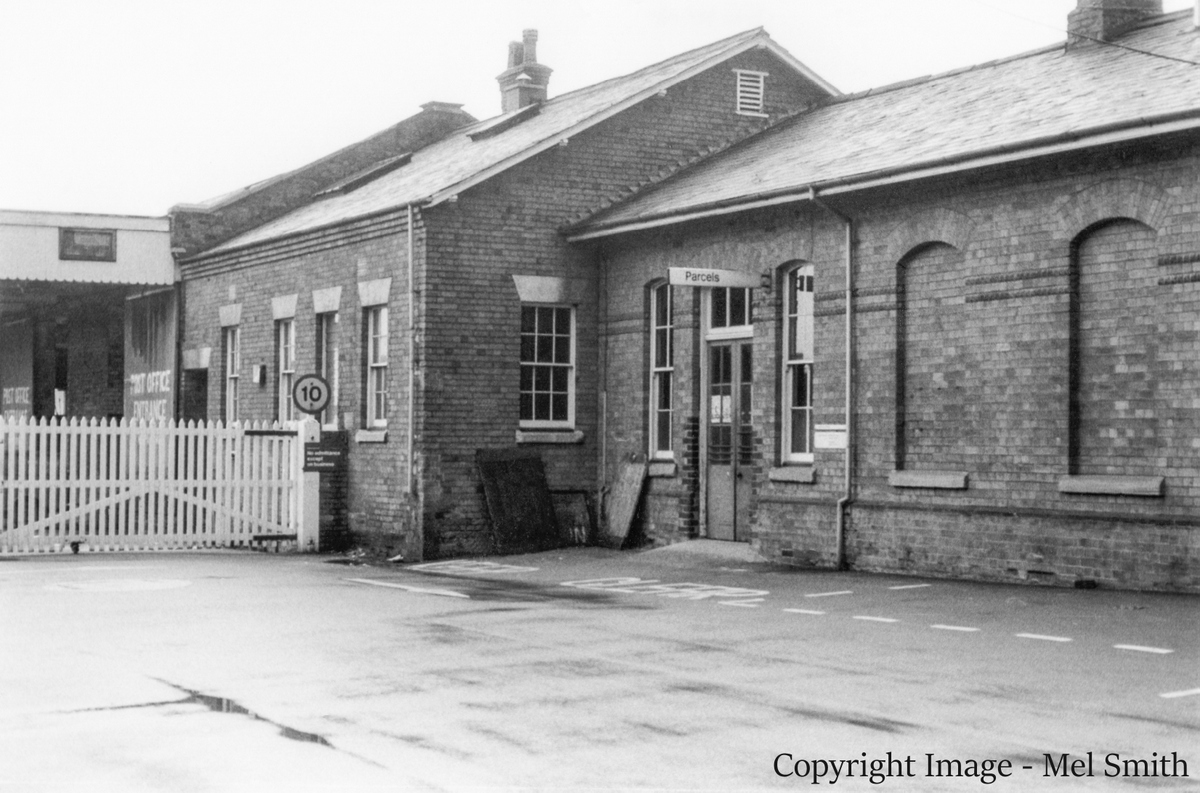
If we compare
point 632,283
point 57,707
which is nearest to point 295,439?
point 632,283

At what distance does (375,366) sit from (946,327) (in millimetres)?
8831

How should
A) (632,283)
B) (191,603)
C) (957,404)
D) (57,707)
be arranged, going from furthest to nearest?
(632,283) < (957,404) < (191,603) < (57,707)

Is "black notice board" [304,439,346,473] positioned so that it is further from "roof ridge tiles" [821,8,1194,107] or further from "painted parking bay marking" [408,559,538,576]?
"roof ridge tiles" [821,8,1194,107]

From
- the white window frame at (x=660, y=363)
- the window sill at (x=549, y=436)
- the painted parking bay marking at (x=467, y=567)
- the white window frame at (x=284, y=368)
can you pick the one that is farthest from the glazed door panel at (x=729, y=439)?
the white window frame at (x=284, y=368)

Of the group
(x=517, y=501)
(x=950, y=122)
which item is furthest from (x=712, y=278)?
(x=517, y=501)

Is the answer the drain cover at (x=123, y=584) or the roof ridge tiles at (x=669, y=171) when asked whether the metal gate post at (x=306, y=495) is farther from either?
the drain cover at (x=123, y=584)

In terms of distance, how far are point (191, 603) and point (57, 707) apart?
17.5 feet

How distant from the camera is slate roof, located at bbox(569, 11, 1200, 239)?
14870mm

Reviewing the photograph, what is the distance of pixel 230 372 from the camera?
26.8 metres

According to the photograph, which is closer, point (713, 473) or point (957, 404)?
point (957, 404)

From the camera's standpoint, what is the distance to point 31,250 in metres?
26.9

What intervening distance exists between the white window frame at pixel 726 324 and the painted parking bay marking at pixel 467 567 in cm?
383

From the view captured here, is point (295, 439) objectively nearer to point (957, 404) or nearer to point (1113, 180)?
point (957, 404)

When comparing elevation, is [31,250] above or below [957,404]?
above
